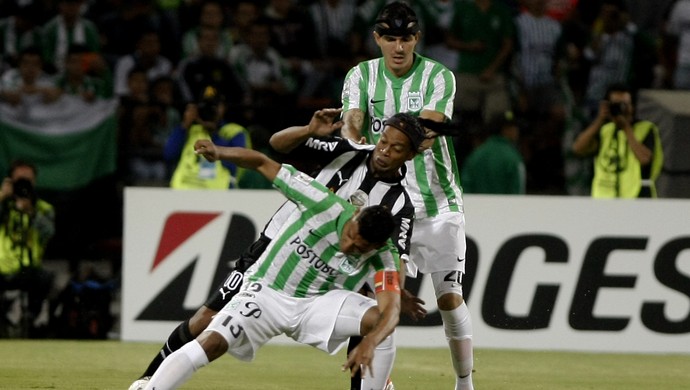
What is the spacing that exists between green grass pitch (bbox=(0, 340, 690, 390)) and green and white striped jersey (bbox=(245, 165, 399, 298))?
2.24 m

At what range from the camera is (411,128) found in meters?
7.70

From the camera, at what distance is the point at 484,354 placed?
1200 centimetres

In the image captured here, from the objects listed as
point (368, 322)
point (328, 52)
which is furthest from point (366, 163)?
point (328, 52)

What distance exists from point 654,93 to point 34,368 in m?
7.21

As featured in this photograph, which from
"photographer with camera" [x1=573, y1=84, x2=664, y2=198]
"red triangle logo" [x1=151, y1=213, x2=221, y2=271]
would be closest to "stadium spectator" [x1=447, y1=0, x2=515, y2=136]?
"photographer with camera" [x1=573, y1=84, x2=664, y2=198]

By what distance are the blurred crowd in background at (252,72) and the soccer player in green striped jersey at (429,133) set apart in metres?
4.16

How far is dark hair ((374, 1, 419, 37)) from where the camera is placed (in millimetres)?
8562

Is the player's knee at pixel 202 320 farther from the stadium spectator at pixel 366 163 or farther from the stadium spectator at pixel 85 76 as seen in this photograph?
the stadium spectator at pixel 85 76

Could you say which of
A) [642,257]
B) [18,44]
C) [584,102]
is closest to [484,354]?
[642,257]

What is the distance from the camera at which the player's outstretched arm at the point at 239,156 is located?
287 inches

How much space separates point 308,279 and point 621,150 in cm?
599

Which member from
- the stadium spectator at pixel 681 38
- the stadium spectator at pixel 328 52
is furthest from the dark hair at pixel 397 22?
the stadium spectator at pixel 681 38

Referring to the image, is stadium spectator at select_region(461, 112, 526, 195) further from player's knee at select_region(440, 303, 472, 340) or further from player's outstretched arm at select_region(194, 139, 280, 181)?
player's outstretched arm at select_region(194, 139, 280, 181)

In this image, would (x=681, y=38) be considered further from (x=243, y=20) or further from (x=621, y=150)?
(x=243, y=20)
